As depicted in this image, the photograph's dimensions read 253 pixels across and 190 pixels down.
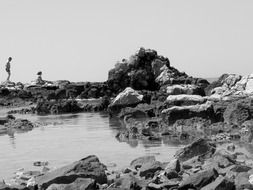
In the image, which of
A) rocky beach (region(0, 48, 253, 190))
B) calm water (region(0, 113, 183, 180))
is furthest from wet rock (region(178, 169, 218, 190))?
calm water (region(0, 113, 183, 180))

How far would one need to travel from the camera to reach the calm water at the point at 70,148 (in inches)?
535

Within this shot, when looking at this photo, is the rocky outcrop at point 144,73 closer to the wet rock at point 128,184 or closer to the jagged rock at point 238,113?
the jagged rock at point 238,113

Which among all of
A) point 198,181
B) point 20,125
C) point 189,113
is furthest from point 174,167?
point 20,125

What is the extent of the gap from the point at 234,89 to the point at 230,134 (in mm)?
9869

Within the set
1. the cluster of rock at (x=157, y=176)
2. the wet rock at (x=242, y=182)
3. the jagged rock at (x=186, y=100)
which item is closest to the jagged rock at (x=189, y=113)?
the jagged rock at (x=186, y=100)

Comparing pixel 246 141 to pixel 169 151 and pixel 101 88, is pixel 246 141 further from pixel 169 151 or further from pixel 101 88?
pixel 101 88

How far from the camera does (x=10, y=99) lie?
4531 centimetres

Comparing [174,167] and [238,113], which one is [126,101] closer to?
[238,113]

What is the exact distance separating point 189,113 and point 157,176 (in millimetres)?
10329

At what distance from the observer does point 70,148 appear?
16125mm

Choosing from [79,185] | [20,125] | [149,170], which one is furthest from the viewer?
[20,125]

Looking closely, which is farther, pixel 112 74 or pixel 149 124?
pixel 112 74

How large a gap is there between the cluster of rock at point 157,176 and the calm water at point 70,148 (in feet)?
6.61

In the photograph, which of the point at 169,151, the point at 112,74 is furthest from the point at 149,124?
the point at 112,74
